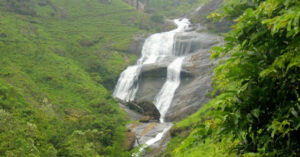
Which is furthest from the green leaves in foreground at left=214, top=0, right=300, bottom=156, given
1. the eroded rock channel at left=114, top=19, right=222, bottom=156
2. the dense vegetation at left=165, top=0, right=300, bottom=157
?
the eroded rock channel at left=114, top=19, right=222, bottom=156

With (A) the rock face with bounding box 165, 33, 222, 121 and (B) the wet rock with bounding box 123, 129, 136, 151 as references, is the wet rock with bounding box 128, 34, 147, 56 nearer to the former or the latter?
(A) the rock face with bounding box 165, 33, 222, 121

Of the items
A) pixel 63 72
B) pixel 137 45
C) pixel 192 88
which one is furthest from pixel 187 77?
pixel 137 45

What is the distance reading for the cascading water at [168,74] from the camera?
110 ft

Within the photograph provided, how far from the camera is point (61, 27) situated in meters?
56.5

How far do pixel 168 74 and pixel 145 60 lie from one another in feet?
35.1

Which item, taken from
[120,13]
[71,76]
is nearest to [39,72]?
[71,76]

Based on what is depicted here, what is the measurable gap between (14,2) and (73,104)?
35501mm

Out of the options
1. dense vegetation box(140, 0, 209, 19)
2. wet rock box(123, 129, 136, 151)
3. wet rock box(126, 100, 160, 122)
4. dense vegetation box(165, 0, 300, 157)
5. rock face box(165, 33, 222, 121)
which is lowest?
wet rock box(126, 100, 160, 122)

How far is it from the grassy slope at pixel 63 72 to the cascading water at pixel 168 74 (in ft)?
9.07

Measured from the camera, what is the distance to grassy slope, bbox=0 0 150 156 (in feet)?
59.1

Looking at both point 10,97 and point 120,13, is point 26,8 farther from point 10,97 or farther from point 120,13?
point 10,97

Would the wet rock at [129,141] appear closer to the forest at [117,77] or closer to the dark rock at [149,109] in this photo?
the forest at [117,77]

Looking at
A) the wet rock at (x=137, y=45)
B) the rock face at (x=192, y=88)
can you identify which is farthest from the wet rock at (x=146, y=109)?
the wet rock at (x=137, y=45)

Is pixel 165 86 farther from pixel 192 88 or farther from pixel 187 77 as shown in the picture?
pixel 192 88
